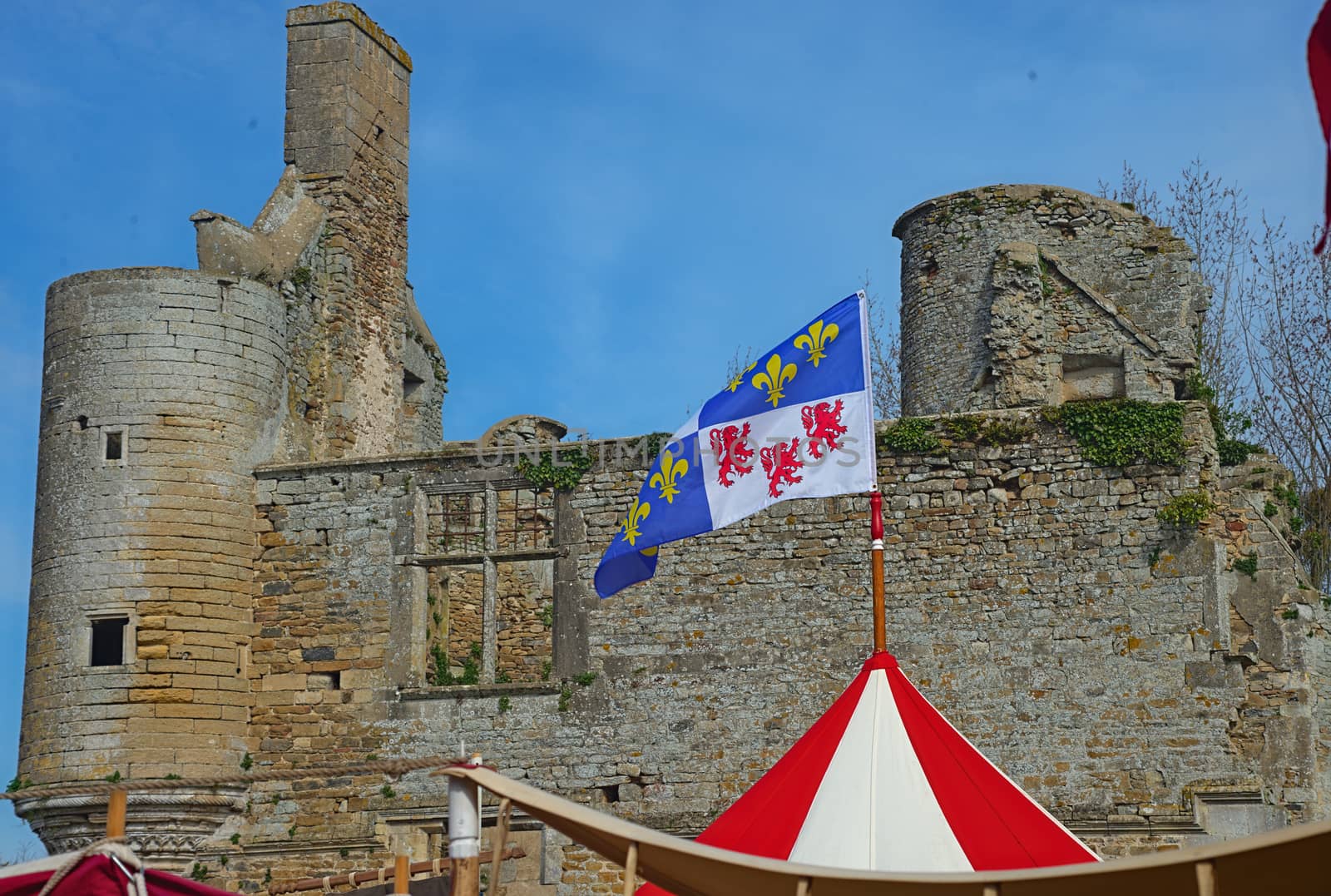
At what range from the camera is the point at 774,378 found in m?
10.3

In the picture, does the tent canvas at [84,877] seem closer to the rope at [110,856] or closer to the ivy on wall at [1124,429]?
the rope at [110,856]

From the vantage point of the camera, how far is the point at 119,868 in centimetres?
716

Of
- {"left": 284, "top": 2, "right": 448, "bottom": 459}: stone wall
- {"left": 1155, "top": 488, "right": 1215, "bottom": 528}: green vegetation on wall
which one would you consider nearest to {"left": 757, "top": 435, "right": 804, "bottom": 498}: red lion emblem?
{"left": 1155, "top": 488, "right": 1215, "bottom": 528}: green vegetation on wall

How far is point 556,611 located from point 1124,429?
466 centimetres

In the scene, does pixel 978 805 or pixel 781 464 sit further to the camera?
pixel 781 464

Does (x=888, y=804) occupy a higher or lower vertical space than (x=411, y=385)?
lower

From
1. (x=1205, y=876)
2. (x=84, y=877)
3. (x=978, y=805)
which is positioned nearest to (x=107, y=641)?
(x=84, y=877)

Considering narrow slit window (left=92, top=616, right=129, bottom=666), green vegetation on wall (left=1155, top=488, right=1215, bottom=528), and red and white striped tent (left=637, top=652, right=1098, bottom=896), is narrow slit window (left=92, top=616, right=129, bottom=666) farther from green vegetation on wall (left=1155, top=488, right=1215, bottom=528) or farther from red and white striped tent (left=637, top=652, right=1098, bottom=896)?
green vegetation on wall (left=1155, top=488, right=1215, bottom=528)

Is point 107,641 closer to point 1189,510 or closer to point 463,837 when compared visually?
point 1189,510

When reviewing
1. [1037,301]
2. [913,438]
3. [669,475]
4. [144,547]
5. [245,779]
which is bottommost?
[245,779]

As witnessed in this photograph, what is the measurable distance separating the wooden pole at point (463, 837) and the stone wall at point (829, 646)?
6.97 metres

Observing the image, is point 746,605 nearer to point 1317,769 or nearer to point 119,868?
point 1317,769

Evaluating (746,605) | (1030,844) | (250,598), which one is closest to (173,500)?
(250,598)

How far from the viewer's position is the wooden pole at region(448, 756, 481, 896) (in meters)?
6.98
